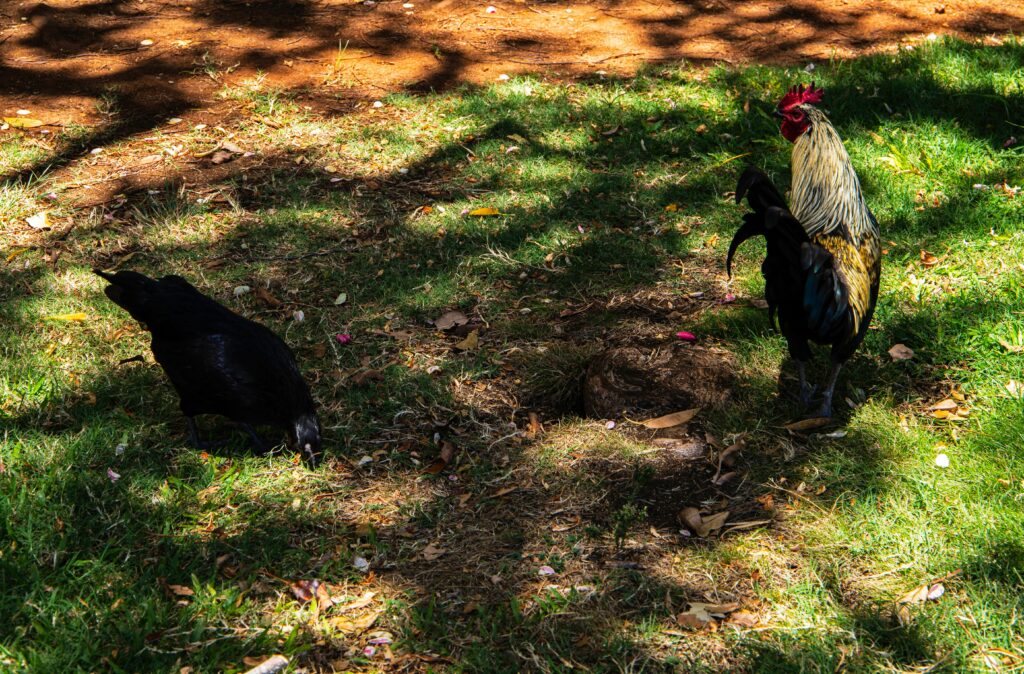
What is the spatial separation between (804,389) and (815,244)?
732mm

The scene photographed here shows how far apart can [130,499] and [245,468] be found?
0.46 meters

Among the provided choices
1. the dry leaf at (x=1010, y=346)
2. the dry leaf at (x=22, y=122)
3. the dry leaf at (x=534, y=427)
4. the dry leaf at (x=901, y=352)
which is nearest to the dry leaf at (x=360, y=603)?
the dry leaf at (x=534, y=427)

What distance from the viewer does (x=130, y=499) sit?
348 centimetres

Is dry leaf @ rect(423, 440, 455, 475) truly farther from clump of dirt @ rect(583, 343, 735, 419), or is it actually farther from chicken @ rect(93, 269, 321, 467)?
clump of dirt @ rect(583, 343, 735, 419)

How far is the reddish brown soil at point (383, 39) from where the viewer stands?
22.4ft

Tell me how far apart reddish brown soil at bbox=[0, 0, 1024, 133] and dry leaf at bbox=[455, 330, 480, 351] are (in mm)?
3017

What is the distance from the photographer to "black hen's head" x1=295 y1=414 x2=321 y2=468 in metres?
3.67

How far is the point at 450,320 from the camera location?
183 inches

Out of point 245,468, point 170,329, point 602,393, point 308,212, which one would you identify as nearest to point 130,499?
point 245,468

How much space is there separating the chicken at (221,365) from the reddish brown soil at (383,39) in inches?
122

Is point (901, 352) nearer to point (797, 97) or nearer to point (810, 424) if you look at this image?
point (810, 424)

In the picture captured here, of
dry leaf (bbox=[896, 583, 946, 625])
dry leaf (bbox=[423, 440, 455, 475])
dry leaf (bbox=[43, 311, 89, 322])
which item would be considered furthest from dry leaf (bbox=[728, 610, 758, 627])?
dry leaf (bbox=[43, 311, 89, 322])

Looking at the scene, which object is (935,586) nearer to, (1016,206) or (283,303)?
(1016,206)

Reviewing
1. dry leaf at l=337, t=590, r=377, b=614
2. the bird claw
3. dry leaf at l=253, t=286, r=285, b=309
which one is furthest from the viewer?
dry leaf at l=253, t=286, r=285, b=309
